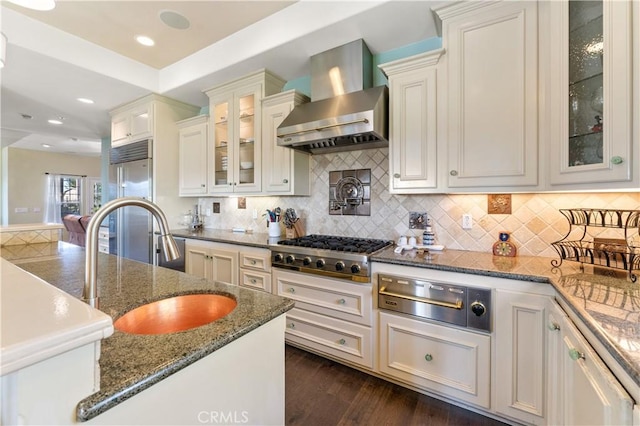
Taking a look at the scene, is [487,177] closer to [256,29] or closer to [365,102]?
[365,102]

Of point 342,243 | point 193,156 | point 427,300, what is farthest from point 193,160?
point 427,300

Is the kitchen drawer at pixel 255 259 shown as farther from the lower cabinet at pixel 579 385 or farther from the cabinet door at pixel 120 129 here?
the cabinet door at pixel 120 129

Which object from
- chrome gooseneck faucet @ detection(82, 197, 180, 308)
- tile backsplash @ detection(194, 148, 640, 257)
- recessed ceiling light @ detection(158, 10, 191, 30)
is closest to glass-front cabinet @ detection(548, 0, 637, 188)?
tile backsplash @ detection(194, 148, 640, 257)

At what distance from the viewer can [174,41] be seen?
8.43 ft

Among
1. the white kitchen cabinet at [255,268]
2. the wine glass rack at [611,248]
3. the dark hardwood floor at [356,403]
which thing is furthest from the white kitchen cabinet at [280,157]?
the wine glass rack at [611,248]

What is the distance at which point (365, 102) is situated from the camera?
2.02 m

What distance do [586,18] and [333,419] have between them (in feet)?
8.34

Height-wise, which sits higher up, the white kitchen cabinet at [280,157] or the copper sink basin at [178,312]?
the white kitchen cabinet at [280,157]

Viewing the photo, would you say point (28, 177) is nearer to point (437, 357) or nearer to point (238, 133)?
point (238, 133)

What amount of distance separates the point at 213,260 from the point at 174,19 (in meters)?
2.13

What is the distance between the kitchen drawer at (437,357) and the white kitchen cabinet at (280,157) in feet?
4.68

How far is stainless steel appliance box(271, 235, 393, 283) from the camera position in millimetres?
1854

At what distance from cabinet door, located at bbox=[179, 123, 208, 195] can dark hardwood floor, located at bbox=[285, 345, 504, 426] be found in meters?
2.32

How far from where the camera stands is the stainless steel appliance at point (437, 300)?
59.1 inches
